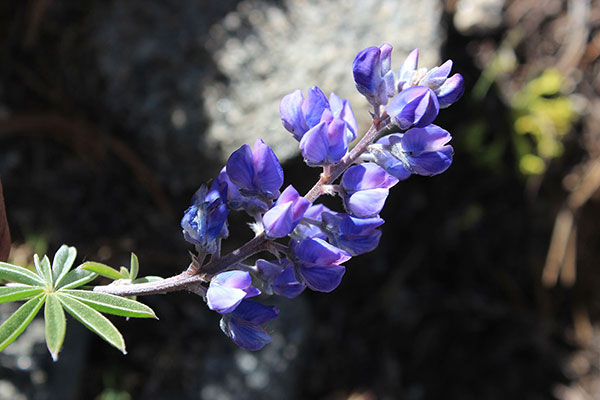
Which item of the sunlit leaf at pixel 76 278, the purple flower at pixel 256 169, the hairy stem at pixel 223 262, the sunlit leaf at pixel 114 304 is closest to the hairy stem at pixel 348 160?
the hairy stem at pixel 223 262

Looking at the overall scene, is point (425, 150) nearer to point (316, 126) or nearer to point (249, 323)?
point (316, 126)

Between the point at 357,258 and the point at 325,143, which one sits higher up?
the point at 325,143

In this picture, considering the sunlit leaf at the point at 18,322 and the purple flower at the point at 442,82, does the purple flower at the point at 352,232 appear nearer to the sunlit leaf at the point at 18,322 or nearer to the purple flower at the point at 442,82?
the purple flower at the point at 442,82

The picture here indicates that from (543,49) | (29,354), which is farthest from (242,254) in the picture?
(543,49)

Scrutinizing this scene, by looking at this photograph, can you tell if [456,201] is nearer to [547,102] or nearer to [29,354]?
[547,102]

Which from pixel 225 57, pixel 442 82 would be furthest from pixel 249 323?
pixel 225 57

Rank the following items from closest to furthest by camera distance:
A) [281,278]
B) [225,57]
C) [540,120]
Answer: [281,278], [225,57], [540,120]
